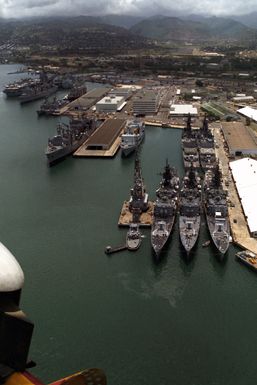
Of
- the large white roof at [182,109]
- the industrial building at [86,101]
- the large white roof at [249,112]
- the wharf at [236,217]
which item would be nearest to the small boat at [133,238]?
the wharf at [236,217]

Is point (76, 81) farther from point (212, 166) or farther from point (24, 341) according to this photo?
point (24, 341)

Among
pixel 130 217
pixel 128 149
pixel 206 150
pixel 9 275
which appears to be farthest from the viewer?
pixel 128 149

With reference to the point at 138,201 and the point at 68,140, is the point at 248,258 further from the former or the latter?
the point at 68,140

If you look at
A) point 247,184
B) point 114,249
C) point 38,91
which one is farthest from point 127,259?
point 38,91

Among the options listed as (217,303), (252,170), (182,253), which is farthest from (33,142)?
(217,303)

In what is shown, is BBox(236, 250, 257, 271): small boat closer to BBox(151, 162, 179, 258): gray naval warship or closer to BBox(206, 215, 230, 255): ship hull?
BBox(206, 215, 230, 255): ship hull

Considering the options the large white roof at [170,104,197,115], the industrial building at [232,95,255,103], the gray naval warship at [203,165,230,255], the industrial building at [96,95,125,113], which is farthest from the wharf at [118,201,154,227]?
the industrial building at [232,95,255,103]

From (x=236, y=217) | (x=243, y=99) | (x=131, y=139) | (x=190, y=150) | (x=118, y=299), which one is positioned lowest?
(x=118, y=299)
